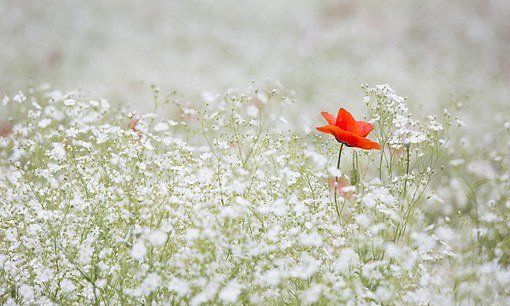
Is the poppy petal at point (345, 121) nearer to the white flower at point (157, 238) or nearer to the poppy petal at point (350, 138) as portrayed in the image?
the poppy petal at point (350, 138)

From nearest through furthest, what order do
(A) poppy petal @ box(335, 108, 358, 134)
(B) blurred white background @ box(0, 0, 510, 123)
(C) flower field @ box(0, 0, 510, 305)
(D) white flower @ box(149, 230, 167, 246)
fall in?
(D) white flower @ box(149, 230, 167, 246), (C) flower field @ box(0, 0, 510, 305), (A) poppy petal @ box(335, 108, 358, 134), (B) blurred white background @ box(0, 0, 510, 123)

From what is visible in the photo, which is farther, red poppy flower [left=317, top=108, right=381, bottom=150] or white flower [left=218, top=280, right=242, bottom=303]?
red poppy flower [left=317, top=108, right=381, bottom=150]

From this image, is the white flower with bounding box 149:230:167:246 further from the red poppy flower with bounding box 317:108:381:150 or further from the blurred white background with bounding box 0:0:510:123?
the blurred white background with bounding box 0:0:510:123

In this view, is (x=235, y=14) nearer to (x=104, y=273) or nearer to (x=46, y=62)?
(x=46, y=62)

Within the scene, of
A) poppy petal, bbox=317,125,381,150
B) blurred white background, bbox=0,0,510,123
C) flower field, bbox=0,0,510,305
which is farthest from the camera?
blurred white background, bbox=0,0,510,123

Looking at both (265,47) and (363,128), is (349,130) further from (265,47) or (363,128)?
(265,47)

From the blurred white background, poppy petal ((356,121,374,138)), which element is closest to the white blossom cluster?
poppy petal ((356,121,374,138))

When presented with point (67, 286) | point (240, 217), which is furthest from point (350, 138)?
point (67, 286)
